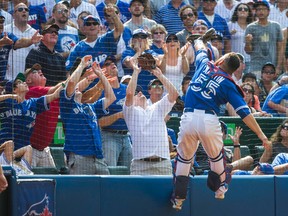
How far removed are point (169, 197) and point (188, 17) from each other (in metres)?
3.81

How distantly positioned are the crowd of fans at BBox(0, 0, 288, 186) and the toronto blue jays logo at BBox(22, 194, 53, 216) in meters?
0.80

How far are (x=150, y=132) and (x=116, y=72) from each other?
4.36ft

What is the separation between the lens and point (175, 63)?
41.3ft

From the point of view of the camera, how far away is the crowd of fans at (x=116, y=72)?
35.6ft

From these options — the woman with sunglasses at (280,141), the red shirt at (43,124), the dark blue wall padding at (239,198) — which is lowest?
the dark blue wall padding at (239,198)

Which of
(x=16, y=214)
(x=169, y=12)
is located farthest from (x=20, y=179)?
(x=169, y=12)

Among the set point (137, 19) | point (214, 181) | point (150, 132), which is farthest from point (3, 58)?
point (214, 181)

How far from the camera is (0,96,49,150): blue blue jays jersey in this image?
10.8 meters

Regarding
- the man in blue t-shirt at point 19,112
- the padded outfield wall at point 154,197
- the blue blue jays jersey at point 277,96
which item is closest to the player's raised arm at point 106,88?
the man in blue t-shirt at point 19,112

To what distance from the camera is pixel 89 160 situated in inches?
427

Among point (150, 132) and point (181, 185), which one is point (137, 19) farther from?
point (181, 185)

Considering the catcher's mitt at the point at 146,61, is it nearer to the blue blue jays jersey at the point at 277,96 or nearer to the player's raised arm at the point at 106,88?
the player's raised arm at the point at 106,88

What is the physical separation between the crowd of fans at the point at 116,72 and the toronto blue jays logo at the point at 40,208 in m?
0.80

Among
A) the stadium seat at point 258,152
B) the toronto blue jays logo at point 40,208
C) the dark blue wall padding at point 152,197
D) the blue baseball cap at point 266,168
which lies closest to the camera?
the toronto blue jays logo at point 40,208
